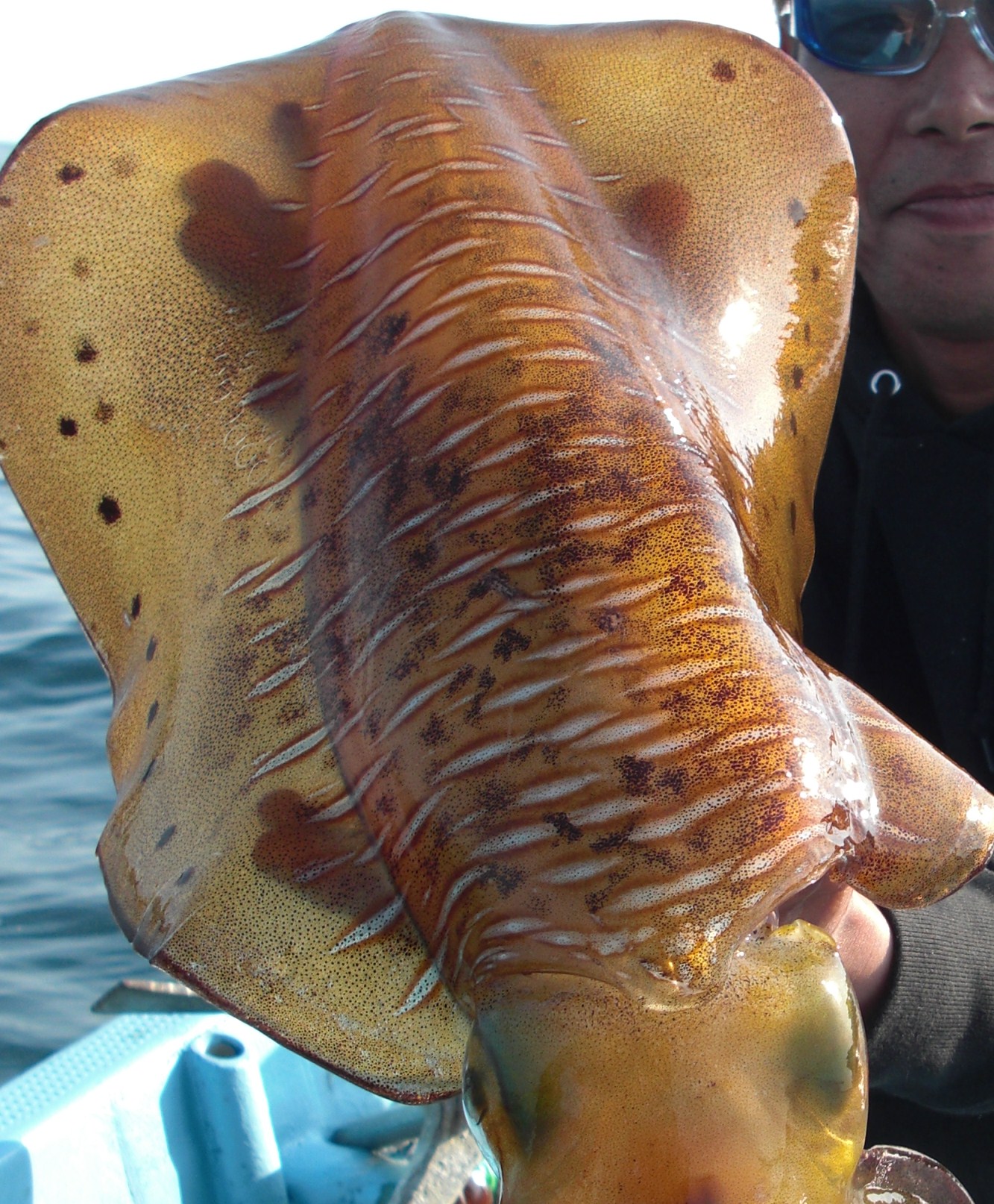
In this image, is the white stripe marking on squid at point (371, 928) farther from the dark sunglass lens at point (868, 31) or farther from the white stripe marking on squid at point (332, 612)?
the dark sunglass lens at point (868, 31)

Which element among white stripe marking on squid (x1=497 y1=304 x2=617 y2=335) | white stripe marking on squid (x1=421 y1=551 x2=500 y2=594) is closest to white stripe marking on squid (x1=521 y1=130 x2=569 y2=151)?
white stripe marking on squid (x1=497 y1=304 x2=617 y2=335)

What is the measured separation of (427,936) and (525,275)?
510 millimetres

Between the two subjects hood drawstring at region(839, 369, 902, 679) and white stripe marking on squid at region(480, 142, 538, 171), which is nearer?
white stripe marking on squid at region(480, 142, 538, 171)

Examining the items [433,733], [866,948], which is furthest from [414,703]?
[866,948]

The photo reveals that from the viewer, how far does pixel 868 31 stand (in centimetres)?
205

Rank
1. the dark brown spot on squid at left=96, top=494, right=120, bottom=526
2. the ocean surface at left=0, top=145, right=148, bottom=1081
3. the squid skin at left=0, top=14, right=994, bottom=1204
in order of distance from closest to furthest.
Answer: the squid skin at left=0, top=14, right=994, bottom=1204
the dark brown spot on squid at left=96, top=494, right=120, bottom=526
the ocean surface at left=0, top=145, right=148, bottom=1081

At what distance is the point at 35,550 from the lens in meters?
8.80

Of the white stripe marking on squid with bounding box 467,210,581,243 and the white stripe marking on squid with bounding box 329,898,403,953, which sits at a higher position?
the white stripe marking on squid with bounding box 467,210,581,243

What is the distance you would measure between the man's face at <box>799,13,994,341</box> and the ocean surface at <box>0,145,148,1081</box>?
369 centimetres

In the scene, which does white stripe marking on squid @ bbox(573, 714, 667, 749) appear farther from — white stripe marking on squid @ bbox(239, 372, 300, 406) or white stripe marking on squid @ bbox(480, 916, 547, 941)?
white stripe marking on squid @ bbox(239, 372, 300, 406)

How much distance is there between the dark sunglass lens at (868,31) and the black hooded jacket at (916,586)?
0.45 m

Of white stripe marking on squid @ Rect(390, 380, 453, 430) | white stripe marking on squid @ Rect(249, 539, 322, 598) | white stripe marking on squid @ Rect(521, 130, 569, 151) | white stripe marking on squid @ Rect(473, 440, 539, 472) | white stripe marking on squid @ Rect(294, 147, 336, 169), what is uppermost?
white stripe marking on squid @ Rect(294, 147, 336, 169)

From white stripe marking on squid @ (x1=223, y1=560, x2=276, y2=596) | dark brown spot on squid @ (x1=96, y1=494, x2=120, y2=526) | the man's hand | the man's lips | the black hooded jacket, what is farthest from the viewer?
the man's lips

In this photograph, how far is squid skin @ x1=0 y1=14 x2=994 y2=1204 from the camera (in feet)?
2.41
